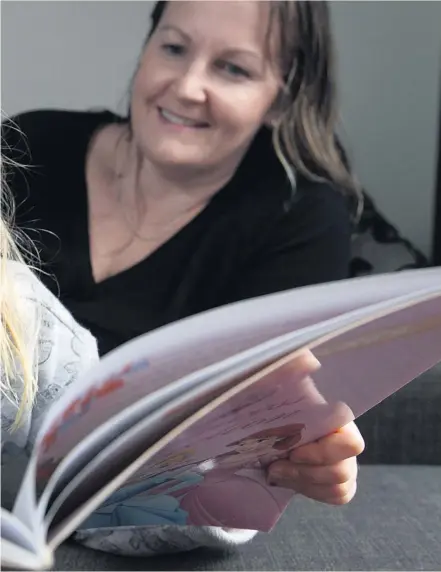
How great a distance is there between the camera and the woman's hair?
0.89m

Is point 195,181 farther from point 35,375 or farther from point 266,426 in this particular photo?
point 266,426

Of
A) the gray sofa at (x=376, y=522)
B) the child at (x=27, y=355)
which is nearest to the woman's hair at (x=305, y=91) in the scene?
the gray sofa at (x=376, y=522)

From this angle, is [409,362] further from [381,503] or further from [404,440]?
[404,440]

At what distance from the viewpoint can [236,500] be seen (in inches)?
18.4

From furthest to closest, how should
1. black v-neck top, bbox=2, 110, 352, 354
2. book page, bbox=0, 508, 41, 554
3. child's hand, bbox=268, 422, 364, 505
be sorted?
black v-neck top, bbox=2, 110, 352, 354 → child's hand, bbox=268, 422, 364, 505 → book page, bbox=0, 508, 41, 554

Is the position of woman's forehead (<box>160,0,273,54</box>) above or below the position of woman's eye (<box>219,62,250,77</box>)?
above

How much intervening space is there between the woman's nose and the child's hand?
1.69ft

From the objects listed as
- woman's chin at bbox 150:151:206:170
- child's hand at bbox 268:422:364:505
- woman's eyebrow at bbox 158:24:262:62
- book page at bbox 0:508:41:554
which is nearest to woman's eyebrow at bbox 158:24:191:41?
woman's eyebrow at bbox 158:24:262:62

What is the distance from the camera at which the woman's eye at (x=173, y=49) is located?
2.86ft

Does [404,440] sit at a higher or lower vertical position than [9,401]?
lower

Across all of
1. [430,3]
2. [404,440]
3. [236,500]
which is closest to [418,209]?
[430,3]

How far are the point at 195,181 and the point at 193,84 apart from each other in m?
0.12

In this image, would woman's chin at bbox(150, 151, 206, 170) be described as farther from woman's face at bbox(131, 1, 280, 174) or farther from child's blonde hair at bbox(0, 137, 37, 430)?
child's blonde hair at bbox(0, 137, 37, 430)

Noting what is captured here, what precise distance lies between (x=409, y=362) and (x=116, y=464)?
0.54ft
